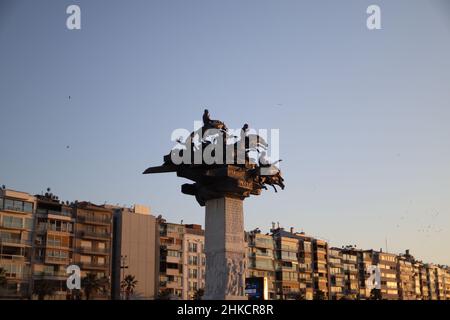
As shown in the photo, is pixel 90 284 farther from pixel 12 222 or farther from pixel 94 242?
pixel 12 222

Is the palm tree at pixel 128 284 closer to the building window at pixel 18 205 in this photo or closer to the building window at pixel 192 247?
the building window at pixel 192 247

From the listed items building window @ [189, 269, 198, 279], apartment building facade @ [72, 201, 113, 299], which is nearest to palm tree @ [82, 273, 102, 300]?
apartment building facade @ [72, 201, 113, 299]

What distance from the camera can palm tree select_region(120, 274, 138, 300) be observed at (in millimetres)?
77812

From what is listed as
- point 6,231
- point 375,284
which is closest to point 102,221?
point 6,231

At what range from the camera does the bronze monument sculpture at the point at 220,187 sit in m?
40.6

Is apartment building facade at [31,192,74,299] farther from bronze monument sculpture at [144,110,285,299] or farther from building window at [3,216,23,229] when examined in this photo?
bronze monument sculpture at [144,110,285,299]

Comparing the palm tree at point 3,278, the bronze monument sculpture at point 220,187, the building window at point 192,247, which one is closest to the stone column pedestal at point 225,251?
the bronze monument sculpture at point 220,187

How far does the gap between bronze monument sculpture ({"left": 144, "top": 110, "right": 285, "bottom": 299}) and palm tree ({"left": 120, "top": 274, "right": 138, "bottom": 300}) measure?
3788 centimetres

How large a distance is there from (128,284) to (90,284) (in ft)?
16.7

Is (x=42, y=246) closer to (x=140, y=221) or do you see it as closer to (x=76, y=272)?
(x=76, y=272)

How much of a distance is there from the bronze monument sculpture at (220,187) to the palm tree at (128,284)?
1491 inches

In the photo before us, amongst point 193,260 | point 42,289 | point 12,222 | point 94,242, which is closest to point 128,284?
point 94,242

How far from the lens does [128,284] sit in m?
77.9
